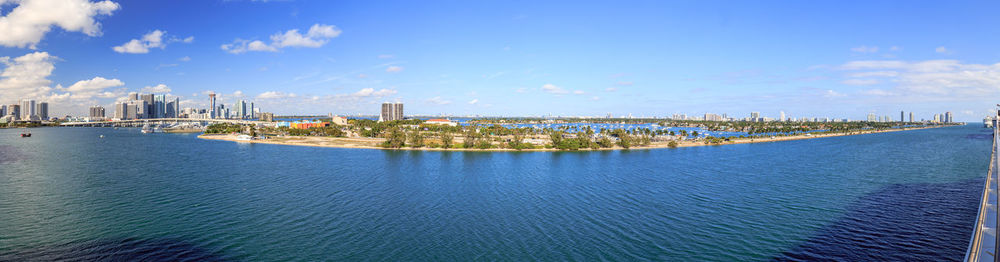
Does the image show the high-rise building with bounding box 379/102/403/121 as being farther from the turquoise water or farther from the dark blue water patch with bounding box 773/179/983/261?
the dark blue water patch with bounding box 773/179/983/261

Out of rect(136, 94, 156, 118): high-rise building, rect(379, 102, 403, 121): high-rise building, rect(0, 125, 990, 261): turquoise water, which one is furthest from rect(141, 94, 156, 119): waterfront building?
rect(0, 125, 990, 261): turquoise water

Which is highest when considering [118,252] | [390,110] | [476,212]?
[390,110]

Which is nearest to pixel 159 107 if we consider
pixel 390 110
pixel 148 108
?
pixel 148 108

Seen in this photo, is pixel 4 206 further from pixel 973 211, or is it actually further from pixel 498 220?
pixel 973 211

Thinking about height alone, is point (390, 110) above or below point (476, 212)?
above

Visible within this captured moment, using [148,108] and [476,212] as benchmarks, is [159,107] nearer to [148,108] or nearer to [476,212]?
[148,108]

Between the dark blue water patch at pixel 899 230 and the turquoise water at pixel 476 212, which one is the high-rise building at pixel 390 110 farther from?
the dark blue water patch at pixel 899 230

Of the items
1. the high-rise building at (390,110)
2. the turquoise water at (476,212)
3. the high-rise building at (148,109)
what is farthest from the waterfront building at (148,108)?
the turquoise water at (476,212)

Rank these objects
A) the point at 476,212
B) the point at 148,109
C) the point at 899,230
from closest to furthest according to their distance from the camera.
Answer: the point at 899,230 → the point at 476,212 → the point at 148,109
